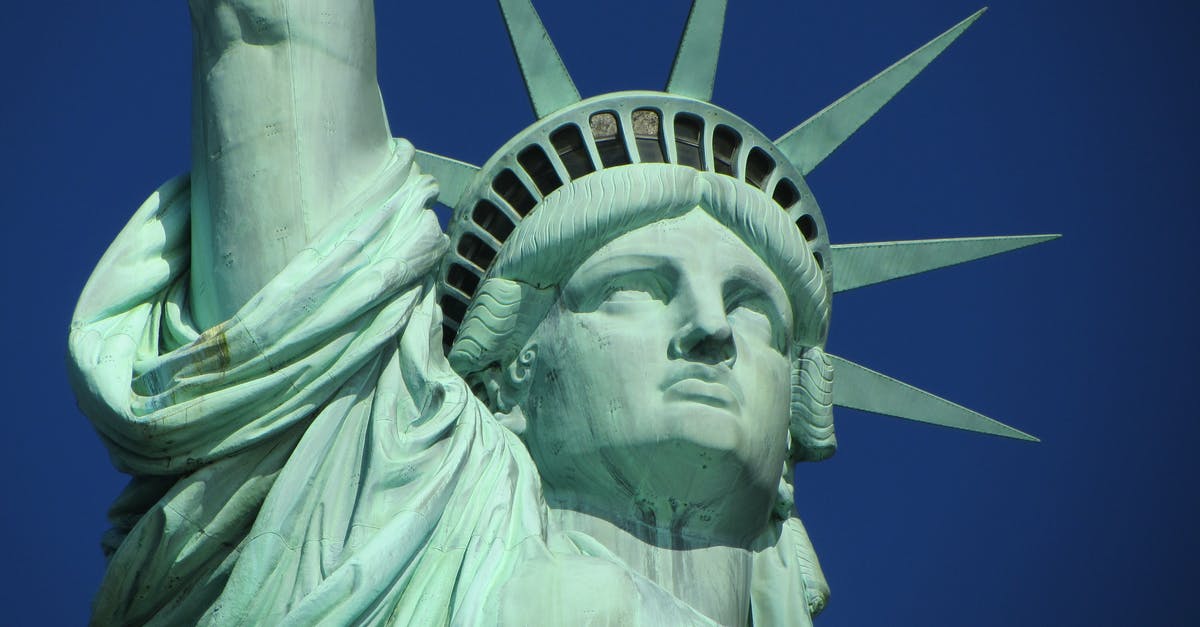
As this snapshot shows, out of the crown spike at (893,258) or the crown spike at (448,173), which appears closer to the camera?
the crown spike at (448,173)

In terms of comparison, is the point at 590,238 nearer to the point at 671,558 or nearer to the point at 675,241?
the point at 675,241

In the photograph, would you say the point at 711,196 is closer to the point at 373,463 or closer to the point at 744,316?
the point at 744,316

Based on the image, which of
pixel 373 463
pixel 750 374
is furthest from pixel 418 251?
pixel 750 374

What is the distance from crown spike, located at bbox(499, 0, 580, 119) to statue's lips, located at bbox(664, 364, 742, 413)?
2.02m

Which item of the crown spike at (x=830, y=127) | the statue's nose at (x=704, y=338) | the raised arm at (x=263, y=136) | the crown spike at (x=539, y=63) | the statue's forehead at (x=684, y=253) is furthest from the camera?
the crown spike at (x=830, y=127)

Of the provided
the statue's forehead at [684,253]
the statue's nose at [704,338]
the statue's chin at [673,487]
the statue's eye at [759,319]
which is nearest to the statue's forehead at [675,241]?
the statue's forehead at [684,253]

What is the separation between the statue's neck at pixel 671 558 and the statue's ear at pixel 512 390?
0.50 metres

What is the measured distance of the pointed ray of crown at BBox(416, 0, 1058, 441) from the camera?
11.8 meters

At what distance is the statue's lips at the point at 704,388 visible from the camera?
421 inches

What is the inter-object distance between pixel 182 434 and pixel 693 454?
2.21 metres

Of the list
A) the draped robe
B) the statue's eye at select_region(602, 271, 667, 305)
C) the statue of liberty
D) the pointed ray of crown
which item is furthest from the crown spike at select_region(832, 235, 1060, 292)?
the draped robe

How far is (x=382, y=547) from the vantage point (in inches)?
380

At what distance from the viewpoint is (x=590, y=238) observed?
1118 cm

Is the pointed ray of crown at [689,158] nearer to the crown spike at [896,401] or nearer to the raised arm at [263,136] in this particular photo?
the crown spike at [896,401]
